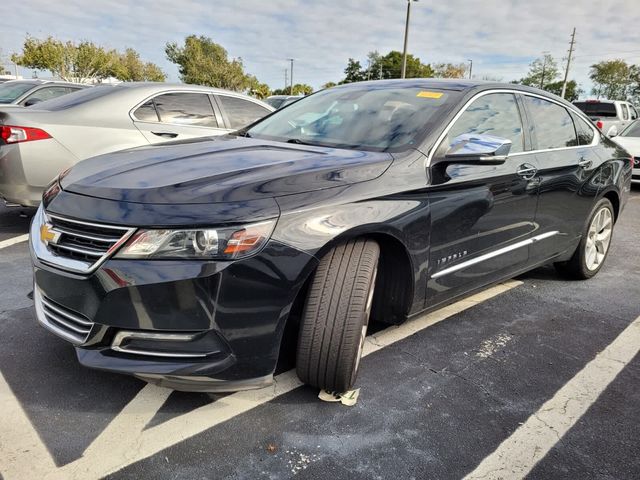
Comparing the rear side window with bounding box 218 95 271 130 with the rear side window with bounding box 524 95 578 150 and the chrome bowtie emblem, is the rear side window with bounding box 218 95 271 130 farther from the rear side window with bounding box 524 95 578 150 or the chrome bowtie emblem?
the chrome bowtie emblem

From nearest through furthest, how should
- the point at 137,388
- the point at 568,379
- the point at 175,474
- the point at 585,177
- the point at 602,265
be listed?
1. the point at 175,474
2. the point at 137,388
3. the point at 568,379
4. the point at 585,177
5. the point at 602,265

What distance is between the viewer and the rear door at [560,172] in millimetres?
3509

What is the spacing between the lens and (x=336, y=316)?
2240 mm

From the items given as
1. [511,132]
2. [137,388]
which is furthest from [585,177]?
[137,388]

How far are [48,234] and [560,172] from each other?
321 cm

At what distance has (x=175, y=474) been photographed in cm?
192

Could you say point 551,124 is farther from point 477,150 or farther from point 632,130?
point 632,130

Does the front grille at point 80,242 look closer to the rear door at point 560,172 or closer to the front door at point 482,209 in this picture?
the front door at point 482,209

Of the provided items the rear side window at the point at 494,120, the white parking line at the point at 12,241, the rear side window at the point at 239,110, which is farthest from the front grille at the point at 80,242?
the rear side window at the point at 239,110

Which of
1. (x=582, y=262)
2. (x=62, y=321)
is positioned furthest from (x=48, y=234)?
(x=582, y=262)

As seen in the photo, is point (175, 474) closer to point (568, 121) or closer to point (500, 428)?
point (500, 428)

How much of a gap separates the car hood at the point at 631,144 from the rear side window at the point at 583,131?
5.73 m

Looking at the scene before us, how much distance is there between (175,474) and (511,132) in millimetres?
2771

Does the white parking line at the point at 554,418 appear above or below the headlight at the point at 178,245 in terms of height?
below
